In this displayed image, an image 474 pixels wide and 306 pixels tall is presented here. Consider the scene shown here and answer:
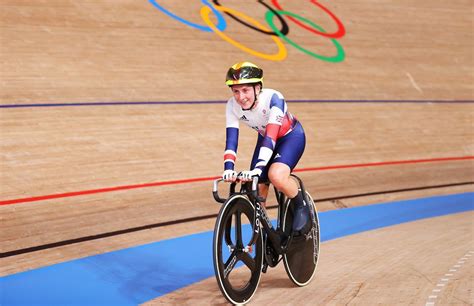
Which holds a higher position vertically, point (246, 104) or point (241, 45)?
point (246, 104)

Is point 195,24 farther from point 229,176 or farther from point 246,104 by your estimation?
point 229,176

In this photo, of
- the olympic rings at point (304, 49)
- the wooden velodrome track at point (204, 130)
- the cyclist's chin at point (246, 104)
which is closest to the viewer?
the cyclist's chin at point (246, 104)

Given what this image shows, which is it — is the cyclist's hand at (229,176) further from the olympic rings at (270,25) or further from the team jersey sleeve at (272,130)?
the olympic rings at (270,25)

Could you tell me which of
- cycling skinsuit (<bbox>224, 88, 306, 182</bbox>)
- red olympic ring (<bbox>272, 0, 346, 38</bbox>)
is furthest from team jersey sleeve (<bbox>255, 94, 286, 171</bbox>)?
red olympic ring (<bbox>272, 0, 346, 38</bbox>)

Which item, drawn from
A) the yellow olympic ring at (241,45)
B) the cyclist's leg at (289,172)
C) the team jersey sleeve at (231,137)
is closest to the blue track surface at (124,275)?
the cyclist's leg at (289,172)

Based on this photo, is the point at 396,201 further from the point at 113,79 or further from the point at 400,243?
the point at 113,79

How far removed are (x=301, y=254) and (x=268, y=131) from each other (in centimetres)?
66

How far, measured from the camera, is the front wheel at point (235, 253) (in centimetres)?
275

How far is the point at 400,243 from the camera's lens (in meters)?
4.22

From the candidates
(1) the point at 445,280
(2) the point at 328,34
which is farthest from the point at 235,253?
(2) the point at 328,34

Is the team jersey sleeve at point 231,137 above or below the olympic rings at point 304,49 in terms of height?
above

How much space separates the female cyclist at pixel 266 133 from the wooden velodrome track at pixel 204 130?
47 cm

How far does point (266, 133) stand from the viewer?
303 cm

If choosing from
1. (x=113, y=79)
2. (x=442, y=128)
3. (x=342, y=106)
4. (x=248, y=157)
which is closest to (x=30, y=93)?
(x=113, y=79)
